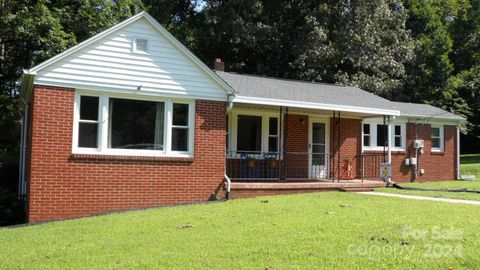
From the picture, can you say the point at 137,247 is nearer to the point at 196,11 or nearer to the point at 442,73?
the point at 196,11

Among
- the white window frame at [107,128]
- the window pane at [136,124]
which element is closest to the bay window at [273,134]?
the white window frame at [107,128]

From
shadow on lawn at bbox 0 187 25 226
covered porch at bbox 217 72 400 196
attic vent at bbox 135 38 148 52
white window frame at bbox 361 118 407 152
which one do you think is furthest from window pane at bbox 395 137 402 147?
shadow on lawn at bbox 0 187 25 226

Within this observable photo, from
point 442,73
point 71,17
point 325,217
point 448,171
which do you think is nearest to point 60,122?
point 325,217

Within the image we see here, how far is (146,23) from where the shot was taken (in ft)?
41.3

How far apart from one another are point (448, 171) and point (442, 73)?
39.5 feet

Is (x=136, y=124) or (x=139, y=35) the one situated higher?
(x=139, y=35)

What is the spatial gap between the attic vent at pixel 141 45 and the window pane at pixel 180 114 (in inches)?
65.9

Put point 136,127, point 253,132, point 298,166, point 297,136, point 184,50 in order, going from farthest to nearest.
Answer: point 298,166 → point 297,136 → point 253,132 → point 184,50 → point 136,127

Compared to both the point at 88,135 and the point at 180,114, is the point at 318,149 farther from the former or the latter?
the point at 88,135

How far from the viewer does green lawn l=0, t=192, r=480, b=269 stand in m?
6.30

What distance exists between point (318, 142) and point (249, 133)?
2871mm

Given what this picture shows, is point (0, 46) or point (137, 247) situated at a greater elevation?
point (0, 46)

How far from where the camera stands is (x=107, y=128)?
12.1 m

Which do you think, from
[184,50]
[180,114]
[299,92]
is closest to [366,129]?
[299,92]
